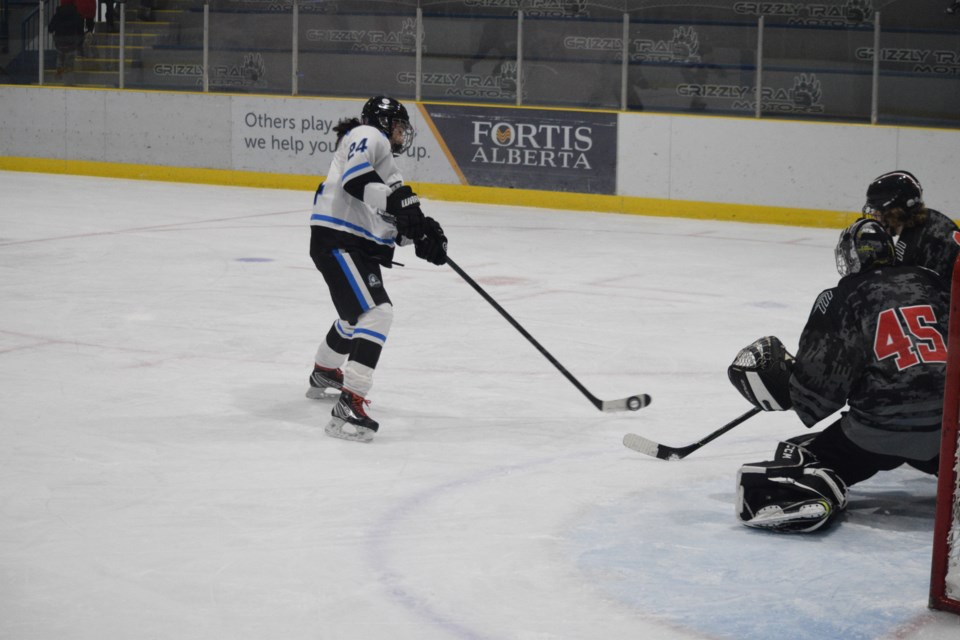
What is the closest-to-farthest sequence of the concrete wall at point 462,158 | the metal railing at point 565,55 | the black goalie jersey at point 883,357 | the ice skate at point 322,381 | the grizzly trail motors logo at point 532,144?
the black goalie jersey at point 883,357 < the ice skate at point 322,381 < the concrete wall at point 462,158 < the metal railing at point 565,55 < the grizzly trail motors logo at point 532,144

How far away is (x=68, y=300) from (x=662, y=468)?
3.88 meters

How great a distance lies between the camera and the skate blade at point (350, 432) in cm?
455

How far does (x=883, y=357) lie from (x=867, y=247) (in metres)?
0.28

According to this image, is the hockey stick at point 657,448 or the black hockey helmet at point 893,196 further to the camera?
the hockey stick at point 657,448

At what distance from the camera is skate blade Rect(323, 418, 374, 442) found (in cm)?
455

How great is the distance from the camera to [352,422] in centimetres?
456

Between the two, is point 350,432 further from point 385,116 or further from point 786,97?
point 786,97

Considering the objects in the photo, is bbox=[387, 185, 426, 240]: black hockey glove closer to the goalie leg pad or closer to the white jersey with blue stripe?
the white jersey with blue stripe

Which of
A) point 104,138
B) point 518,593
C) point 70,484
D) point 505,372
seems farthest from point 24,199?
point 518,593

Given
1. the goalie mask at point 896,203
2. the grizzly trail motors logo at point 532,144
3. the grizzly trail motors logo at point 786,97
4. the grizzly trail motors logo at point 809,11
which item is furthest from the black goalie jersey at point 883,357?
the grizzly trail motors logo at point 532,144

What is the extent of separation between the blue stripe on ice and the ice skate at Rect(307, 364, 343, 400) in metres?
1.51

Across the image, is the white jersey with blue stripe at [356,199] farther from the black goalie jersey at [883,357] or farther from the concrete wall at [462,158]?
the concrete wall at [462,158]

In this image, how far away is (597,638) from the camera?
2.89 metres

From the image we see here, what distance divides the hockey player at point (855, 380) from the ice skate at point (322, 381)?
185 centimetres
